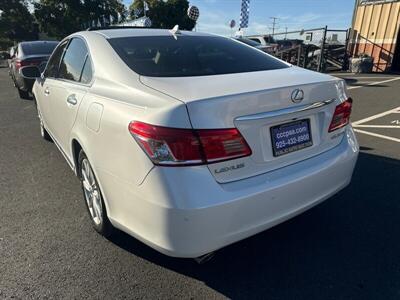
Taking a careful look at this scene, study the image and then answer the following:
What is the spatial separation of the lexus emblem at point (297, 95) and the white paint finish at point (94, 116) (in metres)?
1.25

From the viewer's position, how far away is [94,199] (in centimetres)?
278

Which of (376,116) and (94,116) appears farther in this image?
(376,116)

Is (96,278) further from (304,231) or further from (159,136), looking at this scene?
(304,231)

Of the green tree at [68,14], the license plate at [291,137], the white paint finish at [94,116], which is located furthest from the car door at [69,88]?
the green tree at [68,14]

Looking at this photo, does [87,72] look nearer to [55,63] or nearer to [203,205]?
[55,63]

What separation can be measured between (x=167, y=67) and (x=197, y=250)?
132 cm

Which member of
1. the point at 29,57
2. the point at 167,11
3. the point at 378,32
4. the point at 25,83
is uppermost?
the point at 29,57

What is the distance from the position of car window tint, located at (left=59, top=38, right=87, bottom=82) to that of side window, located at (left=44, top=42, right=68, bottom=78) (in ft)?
0.72

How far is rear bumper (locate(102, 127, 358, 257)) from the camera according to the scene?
1844 millimetres

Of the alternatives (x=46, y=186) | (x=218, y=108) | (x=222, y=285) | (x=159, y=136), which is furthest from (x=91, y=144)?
(x=46, y=186)

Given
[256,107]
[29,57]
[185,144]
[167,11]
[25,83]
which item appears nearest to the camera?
[185,144]

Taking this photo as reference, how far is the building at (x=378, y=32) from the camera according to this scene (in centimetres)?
1464

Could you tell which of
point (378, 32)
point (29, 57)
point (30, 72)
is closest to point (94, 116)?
point (30, 72)

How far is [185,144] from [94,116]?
3.01 ft
